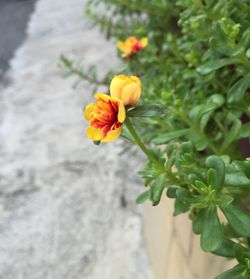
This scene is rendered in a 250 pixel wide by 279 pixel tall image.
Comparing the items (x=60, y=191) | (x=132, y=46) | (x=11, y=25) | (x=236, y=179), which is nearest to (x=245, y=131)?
(x=236, y=179)

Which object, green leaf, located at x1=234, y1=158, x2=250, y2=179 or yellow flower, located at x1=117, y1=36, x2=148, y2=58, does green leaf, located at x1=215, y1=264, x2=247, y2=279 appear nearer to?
green leaf, located at x1=234, y1=158, x2=250, y2=179

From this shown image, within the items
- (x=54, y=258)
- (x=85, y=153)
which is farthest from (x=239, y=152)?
(x=85, y=153)

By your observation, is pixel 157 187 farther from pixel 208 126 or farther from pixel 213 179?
pixel 208 126

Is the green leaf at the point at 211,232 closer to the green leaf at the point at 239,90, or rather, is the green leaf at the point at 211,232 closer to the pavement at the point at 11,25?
the green leaf at the point at 239,90

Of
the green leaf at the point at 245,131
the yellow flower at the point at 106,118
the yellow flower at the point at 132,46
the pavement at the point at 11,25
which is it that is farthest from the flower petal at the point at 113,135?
the pavement at the point at 11,25

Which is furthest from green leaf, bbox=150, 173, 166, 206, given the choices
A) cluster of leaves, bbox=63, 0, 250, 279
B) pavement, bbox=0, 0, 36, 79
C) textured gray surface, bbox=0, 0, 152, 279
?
pavement, bbox=0, 0, 36, 79

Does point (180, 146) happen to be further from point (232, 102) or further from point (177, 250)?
point (177, 250)
